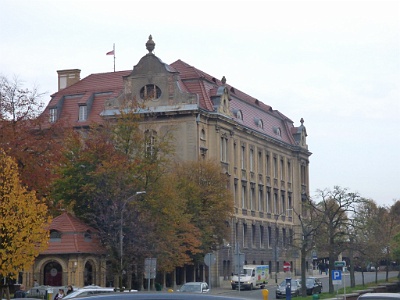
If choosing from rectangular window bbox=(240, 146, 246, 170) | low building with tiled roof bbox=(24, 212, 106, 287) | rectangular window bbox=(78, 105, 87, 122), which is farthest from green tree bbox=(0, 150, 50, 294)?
rectangular window bbox=(240, 146, 246, 170)

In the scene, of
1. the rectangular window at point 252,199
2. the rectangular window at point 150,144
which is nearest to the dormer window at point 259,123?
the rectangular window at point 252,199

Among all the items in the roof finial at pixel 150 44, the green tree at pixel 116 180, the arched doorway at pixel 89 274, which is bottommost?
the arched doorway at pixel 89 274

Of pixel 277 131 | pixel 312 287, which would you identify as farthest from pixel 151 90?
pixel 312 287

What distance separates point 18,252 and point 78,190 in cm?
2168

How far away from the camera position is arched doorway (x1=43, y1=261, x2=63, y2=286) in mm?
62781

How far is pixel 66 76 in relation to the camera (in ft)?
351

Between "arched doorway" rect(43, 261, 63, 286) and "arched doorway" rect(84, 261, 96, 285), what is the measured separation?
1.87m

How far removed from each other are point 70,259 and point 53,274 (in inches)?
71.3

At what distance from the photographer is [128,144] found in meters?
65.5

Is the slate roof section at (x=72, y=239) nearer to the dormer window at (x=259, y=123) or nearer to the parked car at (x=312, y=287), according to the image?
the parked car at (x=312, y=287)

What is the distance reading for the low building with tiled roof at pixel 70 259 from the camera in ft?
205

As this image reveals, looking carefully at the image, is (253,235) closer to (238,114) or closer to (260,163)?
(260,163)

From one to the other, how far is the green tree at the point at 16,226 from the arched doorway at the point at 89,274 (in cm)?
1462

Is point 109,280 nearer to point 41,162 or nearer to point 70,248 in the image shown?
point 70,248
